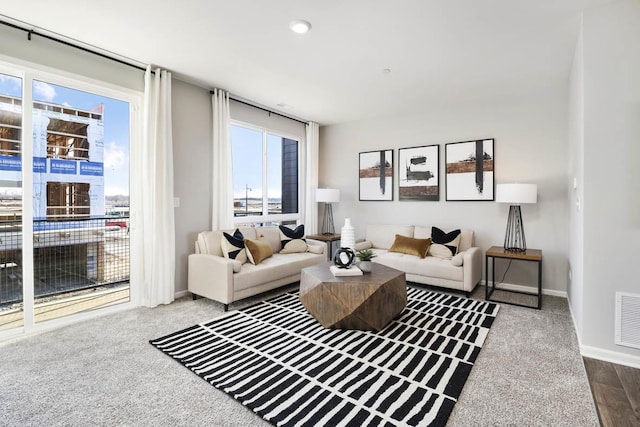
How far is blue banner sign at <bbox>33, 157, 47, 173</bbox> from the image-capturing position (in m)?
2.96

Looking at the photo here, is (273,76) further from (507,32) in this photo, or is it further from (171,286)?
(171,286)

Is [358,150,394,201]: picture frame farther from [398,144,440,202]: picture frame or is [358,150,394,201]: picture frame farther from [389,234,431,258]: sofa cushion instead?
[389,234,431,258]: sofa cushion

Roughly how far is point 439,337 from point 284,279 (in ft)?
6.48

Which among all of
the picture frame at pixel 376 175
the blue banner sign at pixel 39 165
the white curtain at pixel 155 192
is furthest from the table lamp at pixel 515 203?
the blue banner sign at pixel 39 165

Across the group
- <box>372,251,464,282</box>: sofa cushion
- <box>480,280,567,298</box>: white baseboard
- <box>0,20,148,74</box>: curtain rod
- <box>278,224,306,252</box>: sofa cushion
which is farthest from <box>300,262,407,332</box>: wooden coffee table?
<box>0,20,148,74</box>: curtain rod

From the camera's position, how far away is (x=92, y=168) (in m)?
3.39

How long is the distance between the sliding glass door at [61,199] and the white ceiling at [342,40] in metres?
0.67

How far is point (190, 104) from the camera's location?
4020mm

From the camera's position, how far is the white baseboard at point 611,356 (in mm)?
2309

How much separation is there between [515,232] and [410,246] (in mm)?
1402

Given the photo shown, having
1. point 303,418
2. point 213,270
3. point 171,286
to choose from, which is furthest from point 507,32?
point 171,286

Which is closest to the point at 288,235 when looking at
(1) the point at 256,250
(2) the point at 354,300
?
(1) the point at 256,250

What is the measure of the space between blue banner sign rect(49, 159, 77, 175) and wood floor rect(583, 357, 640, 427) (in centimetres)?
464

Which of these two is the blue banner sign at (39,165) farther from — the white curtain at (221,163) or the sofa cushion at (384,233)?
the sofa cushion at (384,233)
